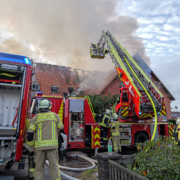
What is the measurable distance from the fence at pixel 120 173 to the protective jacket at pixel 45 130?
1085mm

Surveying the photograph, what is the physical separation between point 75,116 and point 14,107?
3.20 m

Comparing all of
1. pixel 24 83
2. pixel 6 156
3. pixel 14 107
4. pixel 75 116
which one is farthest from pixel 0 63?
pixel 75 116

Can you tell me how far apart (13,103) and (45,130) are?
3.75 feet

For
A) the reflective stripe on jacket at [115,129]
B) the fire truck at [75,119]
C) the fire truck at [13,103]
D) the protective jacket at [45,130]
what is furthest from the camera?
the reflective stripe on jacket at [115,129]

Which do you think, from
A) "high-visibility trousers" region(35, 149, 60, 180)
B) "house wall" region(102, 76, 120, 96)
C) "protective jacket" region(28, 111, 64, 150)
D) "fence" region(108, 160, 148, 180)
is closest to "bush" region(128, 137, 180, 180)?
"fence" region(108, 160, 148, 180)

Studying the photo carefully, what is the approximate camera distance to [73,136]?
6.46 meters

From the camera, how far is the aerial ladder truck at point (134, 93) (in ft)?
21.5

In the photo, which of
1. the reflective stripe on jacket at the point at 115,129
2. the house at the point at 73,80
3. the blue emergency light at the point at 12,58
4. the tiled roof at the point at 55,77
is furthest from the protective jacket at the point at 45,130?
the tiled roof at the point at 55,77

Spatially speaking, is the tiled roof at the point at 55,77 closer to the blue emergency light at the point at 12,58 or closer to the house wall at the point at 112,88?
the house wall at the point at 112,88

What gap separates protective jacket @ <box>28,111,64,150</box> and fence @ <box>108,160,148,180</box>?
3.56 ft

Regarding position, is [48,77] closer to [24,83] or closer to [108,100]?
[108,100]

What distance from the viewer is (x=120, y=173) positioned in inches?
104

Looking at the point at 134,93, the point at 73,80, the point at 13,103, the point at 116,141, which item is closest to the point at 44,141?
the point at 13,103

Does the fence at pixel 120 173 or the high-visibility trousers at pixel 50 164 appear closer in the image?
the fence at pixel 120 173
